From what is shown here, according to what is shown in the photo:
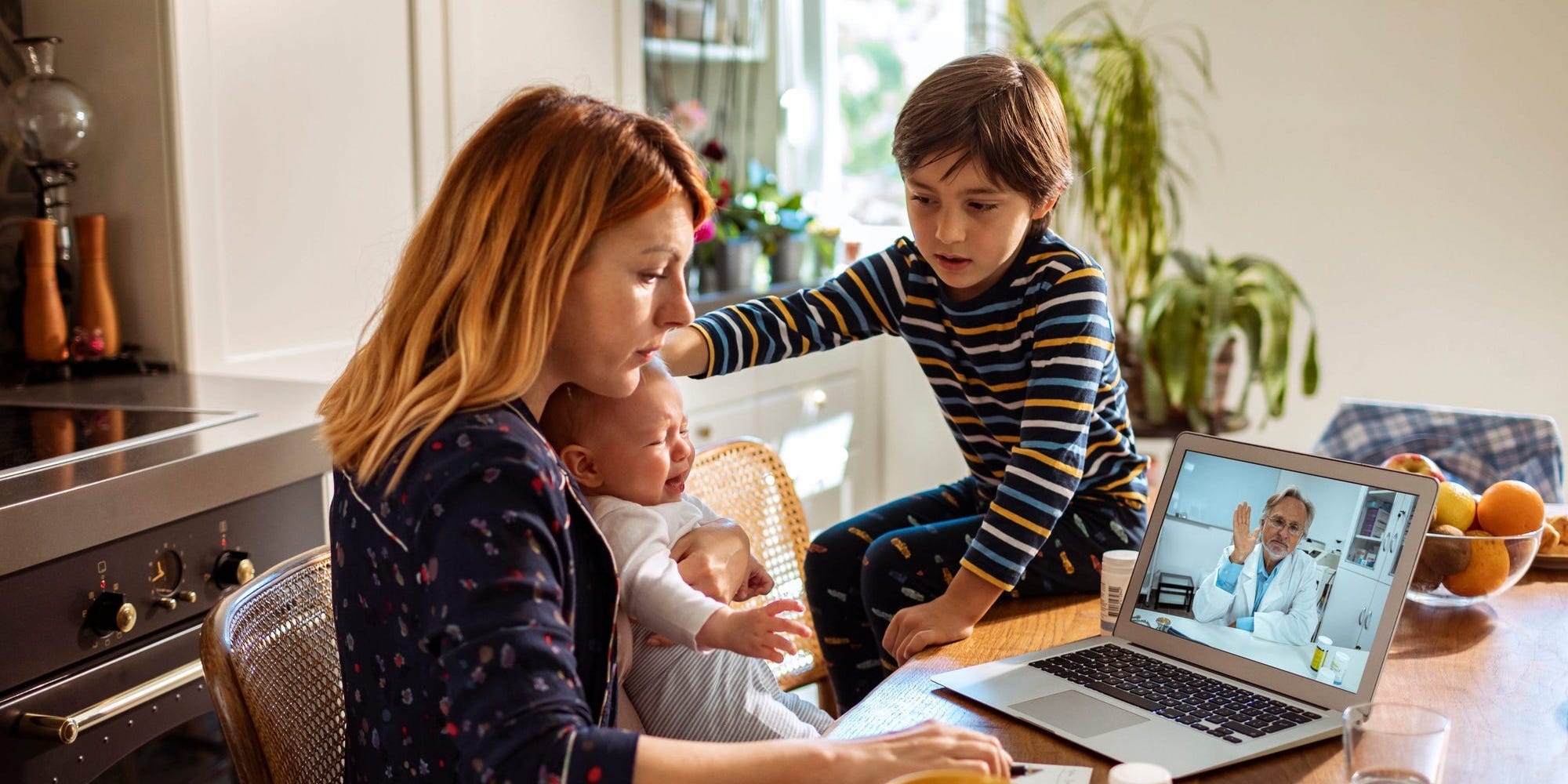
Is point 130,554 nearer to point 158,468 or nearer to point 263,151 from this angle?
point 158,468

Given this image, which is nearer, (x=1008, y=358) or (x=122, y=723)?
(x=122, y=723)

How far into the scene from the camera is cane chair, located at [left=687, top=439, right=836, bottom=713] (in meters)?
1.57

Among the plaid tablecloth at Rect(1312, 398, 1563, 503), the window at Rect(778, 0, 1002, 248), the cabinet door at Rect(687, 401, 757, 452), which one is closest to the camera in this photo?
the plaid tablecloth at Rect(1312, 398, 1563, 503)

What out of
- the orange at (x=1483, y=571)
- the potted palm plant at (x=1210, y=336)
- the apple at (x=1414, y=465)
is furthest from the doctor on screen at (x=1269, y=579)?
the potted palm plant at (x=1210, y=336)

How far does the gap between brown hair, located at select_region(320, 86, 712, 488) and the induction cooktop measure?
544mm

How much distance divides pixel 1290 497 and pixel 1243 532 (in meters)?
0.05

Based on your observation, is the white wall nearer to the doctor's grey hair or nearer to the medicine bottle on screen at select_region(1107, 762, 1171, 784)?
the doctor's grey hair

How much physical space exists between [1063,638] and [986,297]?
0.45 metres

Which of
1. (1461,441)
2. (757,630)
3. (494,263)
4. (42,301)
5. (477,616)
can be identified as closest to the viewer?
(477,616)

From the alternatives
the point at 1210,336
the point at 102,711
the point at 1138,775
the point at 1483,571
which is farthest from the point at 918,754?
the point at 1210,336

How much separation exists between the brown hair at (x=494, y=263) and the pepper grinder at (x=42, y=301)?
45.7 inches

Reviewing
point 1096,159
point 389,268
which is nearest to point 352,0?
point 389,268

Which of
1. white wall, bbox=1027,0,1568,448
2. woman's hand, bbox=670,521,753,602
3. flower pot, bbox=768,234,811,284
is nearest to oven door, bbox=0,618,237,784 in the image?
woman's hand, bbox=670,521,753,602

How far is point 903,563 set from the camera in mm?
1512
